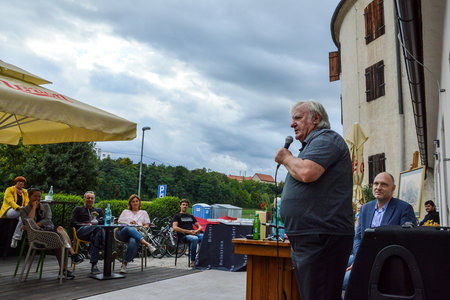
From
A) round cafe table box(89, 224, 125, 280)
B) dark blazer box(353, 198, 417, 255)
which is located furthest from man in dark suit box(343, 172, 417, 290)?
round cafe table box(89, 224, 125, 280)

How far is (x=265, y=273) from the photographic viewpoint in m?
3.88

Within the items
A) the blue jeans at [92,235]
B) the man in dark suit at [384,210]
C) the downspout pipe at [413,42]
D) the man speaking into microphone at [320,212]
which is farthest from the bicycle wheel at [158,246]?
the man speaking into microphone at [320,212]

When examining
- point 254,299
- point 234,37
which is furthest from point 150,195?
point 254,299

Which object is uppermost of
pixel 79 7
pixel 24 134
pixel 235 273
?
pixel 79 7

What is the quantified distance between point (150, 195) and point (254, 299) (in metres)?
49.2

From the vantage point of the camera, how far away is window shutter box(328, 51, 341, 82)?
730 inches

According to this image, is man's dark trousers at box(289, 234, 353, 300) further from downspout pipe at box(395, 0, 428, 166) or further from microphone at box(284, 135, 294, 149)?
downspout pipe at box(395, 0, 428, 166)

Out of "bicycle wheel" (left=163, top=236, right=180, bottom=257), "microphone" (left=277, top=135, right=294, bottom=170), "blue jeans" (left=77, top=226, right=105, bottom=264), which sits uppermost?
"microphone" (left=277, top=135, right=294, bottom=170)

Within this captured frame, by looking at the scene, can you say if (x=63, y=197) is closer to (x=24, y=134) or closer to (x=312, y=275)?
(x=24, y=134)

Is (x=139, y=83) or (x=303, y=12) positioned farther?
(x=139, y=83)

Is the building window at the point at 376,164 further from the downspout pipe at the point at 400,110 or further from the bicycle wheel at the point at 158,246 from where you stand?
the bicycle wheel at the point at 158,246

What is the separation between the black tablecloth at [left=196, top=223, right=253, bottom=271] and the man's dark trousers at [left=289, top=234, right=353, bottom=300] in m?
6.09

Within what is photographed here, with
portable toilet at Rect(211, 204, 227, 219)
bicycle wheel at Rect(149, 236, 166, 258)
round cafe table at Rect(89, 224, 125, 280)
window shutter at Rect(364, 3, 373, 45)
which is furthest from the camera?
portable toilet at Rect(211, 204, 227, 219)

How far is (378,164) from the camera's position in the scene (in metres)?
13.6
